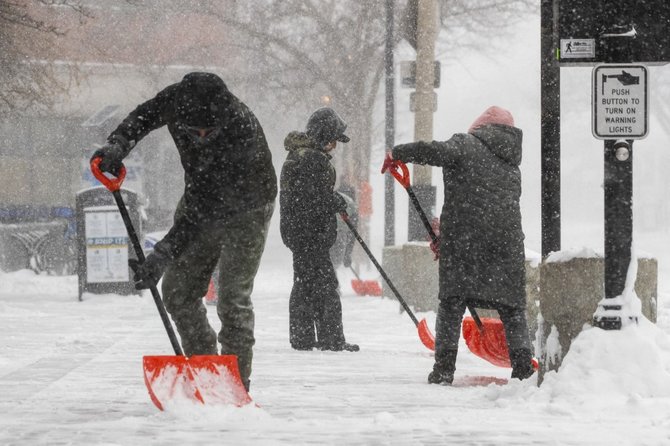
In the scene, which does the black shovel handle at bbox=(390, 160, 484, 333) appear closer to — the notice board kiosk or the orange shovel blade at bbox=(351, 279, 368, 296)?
the notice board kiosk

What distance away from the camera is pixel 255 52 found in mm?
27125

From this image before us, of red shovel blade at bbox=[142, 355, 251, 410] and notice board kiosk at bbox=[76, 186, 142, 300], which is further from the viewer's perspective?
notice board kiosk at bbox=[76, 186, 142, 300]

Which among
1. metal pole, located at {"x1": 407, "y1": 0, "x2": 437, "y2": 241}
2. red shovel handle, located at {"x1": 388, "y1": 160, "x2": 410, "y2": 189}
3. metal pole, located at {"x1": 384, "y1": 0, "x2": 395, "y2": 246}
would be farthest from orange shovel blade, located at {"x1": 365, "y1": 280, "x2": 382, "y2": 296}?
red shovel handle, located at {"x1": 388, "y1": 160, "x2": 410, "y2": 189}

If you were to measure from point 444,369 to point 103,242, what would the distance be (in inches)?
370

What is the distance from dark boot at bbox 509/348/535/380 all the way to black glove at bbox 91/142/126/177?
2639mm

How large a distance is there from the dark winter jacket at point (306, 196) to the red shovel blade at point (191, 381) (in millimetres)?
3449

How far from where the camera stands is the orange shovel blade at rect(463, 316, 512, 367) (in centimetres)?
741

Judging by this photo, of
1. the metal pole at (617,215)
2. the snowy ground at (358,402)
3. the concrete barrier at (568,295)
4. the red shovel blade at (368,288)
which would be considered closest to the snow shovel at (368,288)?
the red shovel blade at (368,288)

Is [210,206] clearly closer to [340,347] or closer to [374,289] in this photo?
[340,347]

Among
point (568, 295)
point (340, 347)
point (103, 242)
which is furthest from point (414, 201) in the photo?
point (103, 242)

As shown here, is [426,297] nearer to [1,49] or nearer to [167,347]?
[167,347]

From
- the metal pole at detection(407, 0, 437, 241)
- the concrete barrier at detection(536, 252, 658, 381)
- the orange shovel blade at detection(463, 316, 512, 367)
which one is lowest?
the orange shovel blade at detection(463, 316, 512, 367)

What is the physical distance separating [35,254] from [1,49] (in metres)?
7.20

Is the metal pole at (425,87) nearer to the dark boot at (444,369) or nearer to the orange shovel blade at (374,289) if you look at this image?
the orange shovel blade at (374,289)
